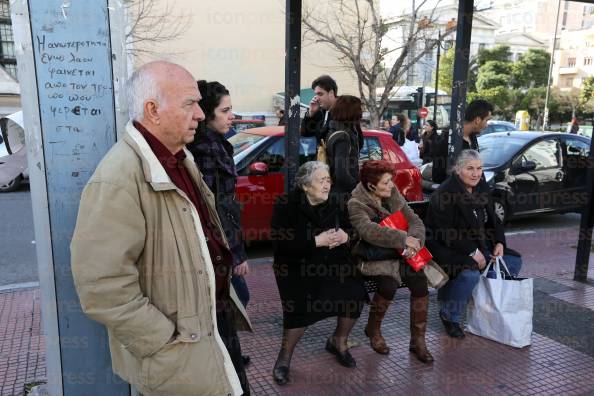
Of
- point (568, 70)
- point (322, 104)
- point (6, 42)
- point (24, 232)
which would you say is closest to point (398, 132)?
point (322, 104)

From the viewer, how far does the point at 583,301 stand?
4730 millimetres

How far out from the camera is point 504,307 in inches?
147

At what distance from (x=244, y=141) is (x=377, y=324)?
3.42 m

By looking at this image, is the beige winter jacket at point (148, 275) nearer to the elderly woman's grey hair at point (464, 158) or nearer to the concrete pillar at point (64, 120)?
the concrete pillar at point (64, 120)

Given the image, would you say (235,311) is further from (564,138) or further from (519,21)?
(519,21)

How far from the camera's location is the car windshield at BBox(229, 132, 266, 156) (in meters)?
6.16

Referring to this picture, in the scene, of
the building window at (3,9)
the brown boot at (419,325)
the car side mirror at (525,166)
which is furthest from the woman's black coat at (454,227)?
the building window at (3,9)

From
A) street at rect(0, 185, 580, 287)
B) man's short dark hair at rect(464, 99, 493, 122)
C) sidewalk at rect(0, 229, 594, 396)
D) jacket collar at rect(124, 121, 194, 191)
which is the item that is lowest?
street at rect(0, 185, 580, 287)

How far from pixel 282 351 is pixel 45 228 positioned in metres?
1.84

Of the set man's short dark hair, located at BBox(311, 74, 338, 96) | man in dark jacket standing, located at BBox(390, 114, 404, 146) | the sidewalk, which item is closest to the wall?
man in dark jacket standing, located at BBox(390, 114, 404, 146)

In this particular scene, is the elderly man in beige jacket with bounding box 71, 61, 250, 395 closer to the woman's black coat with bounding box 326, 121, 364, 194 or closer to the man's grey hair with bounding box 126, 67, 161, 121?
the man's grey hair with bounding box 126, 67, 161, 121

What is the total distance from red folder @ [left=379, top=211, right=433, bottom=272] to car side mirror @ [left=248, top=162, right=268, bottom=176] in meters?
2.45

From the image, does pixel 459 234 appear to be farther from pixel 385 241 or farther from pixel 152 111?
pixel 152 111

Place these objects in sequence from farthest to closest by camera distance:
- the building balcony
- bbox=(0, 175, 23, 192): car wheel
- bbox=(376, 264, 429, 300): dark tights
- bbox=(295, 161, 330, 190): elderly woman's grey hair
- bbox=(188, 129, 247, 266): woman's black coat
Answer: the building balcony → bbox=(0, 175, 23, 192): car wheel → bbox=(376, 264, 429, 300): dark tights → bbox=(295, 161, 330, 190): elderly woman's grey hair → bbox=(188, 129, 247, 266): woman's black coat
